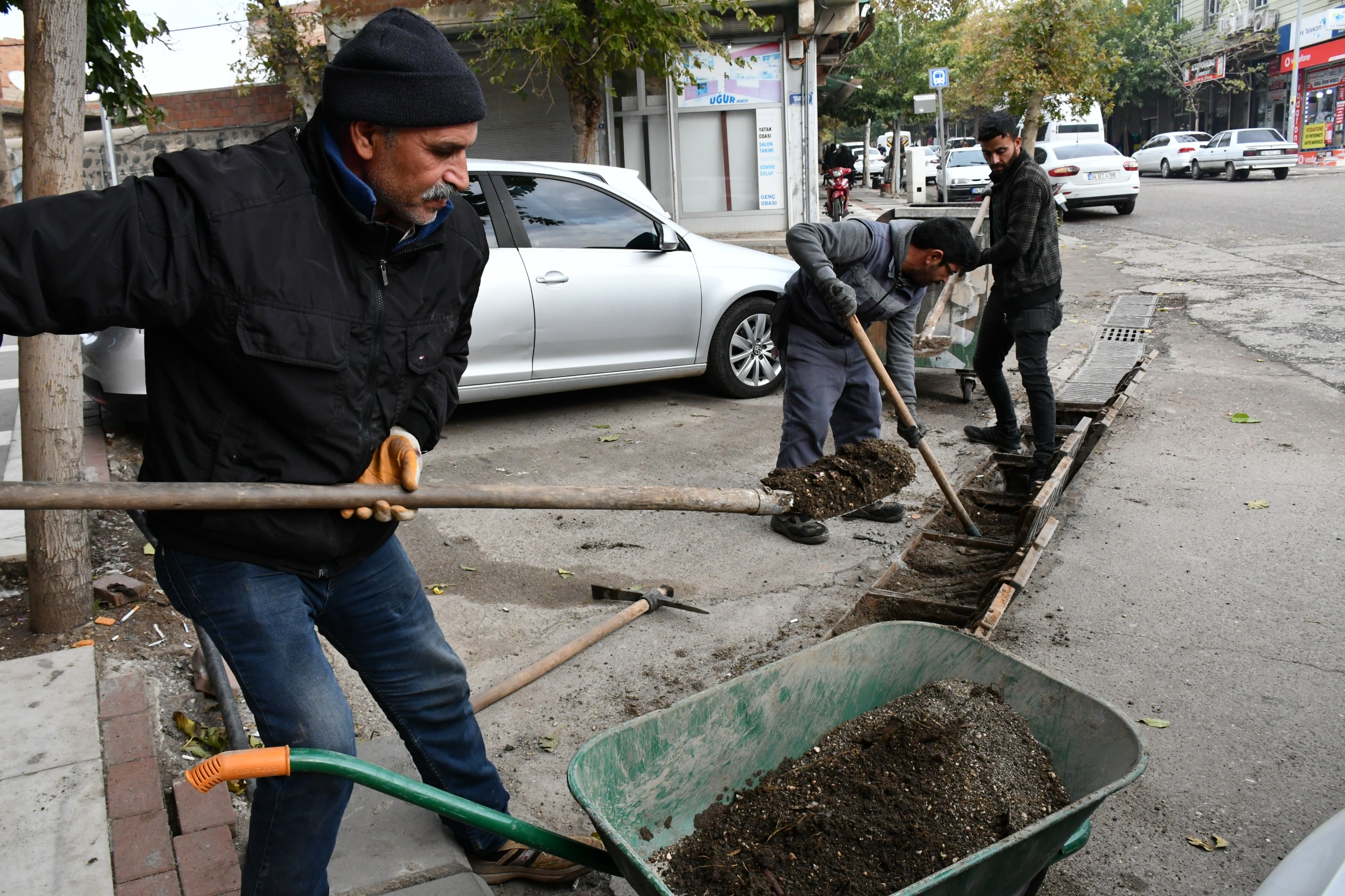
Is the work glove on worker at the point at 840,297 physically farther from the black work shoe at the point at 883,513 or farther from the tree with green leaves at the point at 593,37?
the tree with green leaves at the point at 593,37

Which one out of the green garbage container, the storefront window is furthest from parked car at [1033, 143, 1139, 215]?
the green garbage container

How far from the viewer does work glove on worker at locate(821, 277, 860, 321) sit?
480 cm

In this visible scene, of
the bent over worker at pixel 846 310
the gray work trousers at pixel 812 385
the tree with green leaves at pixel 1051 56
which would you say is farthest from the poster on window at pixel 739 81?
the gray work trousers at pixel 812 385

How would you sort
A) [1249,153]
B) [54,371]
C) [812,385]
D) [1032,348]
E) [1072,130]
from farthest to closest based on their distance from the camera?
[1249,153] → [1072,130] → [1032,348] → [812,385] → [54,371]

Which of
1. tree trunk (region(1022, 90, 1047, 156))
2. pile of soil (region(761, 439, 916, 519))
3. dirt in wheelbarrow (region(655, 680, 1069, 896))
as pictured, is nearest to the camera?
dirt in wheelbarrow (region(655, 680, 1069, 896))

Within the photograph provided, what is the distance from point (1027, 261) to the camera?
19.5 feet

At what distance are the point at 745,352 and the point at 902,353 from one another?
2.49 meters

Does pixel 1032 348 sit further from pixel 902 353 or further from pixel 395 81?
pixel 395 81

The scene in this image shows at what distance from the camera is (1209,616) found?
14.5ft

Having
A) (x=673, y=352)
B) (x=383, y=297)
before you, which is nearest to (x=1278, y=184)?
(x=673, y=352)

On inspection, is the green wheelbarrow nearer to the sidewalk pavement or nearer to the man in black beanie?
the man in black beanie

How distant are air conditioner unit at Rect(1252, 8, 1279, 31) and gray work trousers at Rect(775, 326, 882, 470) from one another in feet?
140

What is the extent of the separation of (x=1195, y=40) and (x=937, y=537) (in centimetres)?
4876

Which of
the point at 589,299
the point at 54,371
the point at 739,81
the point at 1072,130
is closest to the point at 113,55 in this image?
the point at 54,371
